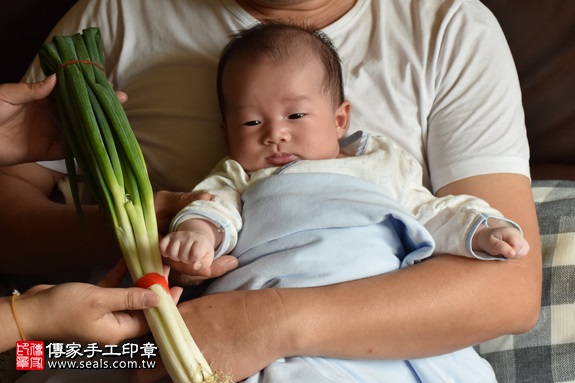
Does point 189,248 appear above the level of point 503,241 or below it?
above

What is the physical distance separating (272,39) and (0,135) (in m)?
0.60

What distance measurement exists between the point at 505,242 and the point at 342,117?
0.46 metres

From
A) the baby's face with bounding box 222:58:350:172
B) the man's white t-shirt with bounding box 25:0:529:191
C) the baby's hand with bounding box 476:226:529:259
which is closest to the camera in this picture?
the baby's hand with bounding box 476:226:529:259

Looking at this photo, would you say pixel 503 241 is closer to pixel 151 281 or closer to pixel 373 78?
pixel 373 78

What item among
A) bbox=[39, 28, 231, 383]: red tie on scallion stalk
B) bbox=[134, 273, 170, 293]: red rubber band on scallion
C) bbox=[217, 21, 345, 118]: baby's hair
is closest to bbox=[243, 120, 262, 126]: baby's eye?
bbox=[217, 21, 345, 118]: baby's hair

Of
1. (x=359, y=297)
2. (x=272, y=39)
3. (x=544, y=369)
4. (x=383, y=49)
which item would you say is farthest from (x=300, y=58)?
(x=544, y=369)

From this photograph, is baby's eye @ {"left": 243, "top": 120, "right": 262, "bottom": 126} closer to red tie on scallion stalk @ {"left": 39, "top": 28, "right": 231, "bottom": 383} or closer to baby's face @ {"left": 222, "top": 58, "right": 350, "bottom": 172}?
baby's face @ {"left": 222, "top": 58, "right": 350, "bottom": 172}

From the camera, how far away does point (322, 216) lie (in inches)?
56.7

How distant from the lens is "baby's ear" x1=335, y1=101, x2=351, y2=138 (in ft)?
5.40

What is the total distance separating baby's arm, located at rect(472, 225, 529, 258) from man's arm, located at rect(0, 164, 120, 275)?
791 mm

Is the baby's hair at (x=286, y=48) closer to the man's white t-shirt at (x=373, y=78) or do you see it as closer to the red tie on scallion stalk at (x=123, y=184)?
the man's white t-shirt at (x=373, y=78)

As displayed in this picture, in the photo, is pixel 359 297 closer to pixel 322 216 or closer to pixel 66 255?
pixel 322 216

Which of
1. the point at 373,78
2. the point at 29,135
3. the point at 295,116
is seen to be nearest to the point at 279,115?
the point at 295,116

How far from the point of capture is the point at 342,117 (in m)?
1.66
